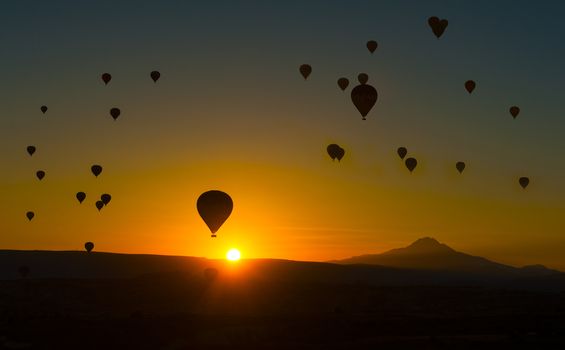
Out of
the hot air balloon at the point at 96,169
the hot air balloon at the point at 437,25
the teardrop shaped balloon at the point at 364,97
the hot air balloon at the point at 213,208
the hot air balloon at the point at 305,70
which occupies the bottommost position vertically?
the hot air balloon at the point at 213,208

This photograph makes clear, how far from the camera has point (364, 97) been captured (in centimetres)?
6056

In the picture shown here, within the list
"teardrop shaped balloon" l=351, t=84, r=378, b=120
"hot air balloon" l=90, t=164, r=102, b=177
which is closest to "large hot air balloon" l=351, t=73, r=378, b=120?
"teardrop shaped balloon" l=351, t=84, r=378, b=120

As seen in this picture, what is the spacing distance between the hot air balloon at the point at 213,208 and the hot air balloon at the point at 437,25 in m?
19.2

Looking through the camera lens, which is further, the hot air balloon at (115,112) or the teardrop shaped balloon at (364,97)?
the hot air balloon at (115,112)

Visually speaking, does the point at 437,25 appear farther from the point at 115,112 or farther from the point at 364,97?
the point at 115,112

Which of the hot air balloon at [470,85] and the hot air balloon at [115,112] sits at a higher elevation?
the hot air balloon at [115,112]

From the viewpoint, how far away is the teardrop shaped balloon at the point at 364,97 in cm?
5984

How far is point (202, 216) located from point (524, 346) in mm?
24959

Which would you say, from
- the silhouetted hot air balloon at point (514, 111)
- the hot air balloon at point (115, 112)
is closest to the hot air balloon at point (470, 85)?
the silhouetted hot air balloon at point (514, 111)

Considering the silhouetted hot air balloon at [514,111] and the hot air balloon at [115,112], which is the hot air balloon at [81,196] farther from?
the silhouetted hot air balloon at [514,111]

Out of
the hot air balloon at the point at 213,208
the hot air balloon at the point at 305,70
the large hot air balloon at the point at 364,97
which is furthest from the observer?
the hot air balloon at the point at 305,70

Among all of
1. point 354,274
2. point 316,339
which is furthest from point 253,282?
point 354,274

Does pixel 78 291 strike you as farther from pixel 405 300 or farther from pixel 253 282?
Answer: pixel 405 300

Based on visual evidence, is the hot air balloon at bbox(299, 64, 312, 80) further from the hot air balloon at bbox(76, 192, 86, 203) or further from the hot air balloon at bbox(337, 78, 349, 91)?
the hot air balloon at bbox(76, 192, 86, 203)
